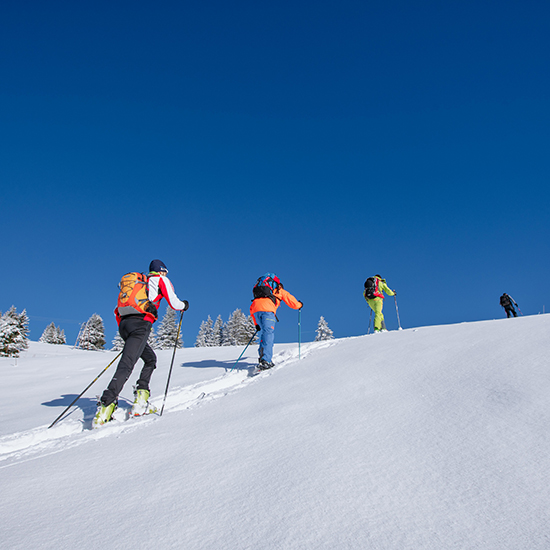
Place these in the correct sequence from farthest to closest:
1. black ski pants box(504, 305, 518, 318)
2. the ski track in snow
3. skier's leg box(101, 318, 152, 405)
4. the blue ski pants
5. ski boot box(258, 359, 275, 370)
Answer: black ski pants box(504, 305, 518, 318) < the blue ski pants < ski boot box(258, 359, 275, 370) < skier's leg box(101, 318, 152, 405) < the ski track in snow

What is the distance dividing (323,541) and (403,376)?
8.29 feet

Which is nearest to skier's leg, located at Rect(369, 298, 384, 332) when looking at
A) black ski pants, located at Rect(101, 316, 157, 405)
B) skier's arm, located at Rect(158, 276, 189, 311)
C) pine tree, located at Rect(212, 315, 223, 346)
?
skier's arm, located at Rect(158, 276, 189, 311)

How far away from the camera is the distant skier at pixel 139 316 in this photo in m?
4.28

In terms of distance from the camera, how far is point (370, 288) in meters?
11.0

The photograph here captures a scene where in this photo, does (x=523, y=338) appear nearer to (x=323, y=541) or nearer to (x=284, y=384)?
(x=284, y=384)

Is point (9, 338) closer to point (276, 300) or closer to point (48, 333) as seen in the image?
point (48, 333)

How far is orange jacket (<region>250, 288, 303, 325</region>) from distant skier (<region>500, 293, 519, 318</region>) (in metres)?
17.5

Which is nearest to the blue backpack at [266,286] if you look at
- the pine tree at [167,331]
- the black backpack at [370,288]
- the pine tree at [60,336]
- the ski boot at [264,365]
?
the ski boot at [264,365]

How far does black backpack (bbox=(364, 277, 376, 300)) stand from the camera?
10931 mm

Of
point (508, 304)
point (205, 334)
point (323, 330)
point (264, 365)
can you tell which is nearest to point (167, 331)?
point (205, 334)

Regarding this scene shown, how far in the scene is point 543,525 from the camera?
4.21ft

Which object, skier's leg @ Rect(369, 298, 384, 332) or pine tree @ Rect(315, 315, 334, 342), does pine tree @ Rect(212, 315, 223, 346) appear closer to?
pine tree @ Rect(315, 315, 334, 342)

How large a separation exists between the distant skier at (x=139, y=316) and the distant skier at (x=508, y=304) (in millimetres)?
20654

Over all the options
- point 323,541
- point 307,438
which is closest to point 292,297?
point 307,438
